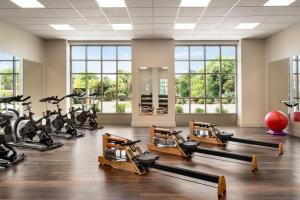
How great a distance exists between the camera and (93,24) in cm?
776

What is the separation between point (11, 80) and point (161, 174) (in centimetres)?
892

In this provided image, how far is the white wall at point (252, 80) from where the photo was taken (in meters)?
9.78

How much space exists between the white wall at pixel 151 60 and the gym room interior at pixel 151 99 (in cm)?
4

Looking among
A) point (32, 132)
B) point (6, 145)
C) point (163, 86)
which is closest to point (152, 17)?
point (163, 86)

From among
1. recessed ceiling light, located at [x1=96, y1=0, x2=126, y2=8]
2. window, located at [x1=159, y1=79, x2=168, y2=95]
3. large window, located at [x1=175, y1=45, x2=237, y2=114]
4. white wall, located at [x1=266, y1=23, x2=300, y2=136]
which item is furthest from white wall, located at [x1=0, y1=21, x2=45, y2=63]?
white wall, located at [x1=266, y1=23, x2=300, y2=136]

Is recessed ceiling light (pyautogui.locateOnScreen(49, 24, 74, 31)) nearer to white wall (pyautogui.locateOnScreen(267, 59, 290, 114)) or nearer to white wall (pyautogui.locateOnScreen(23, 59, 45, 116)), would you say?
white wall (pyautogui.locateOnScreen(23, 59, 45, 116))

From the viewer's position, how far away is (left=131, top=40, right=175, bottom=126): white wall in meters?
9.88

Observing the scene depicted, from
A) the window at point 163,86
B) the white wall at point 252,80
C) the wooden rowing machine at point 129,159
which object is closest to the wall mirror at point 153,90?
the window at point 163,86

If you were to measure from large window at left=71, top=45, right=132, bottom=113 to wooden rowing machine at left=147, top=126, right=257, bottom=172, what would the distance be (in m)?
4.96

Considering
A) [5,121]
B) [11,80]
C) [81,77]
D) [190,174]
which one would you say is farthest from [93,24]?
[190,174]

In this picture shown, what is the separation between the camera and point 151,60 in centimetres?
993

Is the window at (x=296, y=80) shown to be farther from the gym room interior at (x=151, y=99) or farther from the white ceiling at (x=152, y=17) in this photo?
the white ceiling at (x=152, y=17)

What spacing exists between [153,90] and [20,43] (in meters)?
4.68

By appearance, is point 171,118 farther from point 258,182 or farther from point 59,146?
point 258,182
